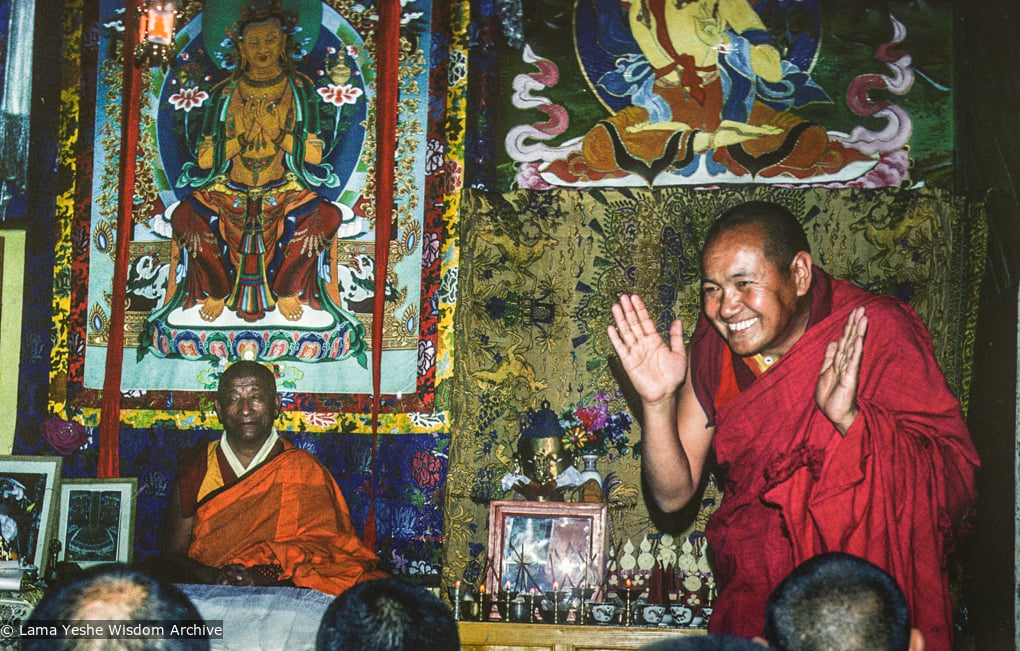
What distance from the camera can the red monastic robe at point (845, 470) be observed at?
5.26m

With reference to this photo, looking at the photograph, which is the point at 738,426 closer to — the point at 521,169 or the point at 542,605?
the point at 542,605

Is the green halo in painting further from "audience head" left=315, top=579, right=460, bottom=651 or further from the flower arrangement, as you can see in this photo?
"audience head" left=315, top=579, right=460, bottom=651

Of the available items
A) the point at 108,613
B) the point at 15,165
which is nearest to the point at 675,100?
the point at 15,165

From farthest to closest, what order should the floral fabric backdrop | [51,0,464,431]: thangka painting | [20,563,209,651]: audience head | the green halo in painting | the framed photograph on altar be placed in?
the green halo in painting < [51,0,464,431]: thangka painting < the floral fabric backdrop < the framed photograph on altar < [20,563,209,651]: audience head

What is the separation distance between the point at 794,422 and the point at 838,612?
3452 mm

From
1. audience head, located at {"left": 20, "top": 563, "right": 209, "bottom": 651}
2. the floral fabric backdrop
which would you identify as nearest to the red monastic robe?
the floral fabric backdrop

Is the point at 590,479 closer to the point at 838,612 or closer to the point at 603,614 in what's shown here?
the point at 603,614

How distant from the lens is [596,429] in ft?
18.9

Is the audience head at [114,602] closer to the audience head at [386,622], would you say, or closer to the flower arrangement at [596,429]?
the audience head at [386,622]

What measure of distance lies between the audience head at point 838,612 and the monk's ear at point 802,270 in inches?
143

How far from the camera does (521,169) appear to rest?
6113 mm

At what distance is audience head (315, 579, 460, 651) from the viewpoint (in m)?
1.98

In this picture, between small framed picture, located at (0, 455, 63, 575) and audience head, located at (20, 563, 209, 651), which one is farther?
small framed picture, located at (0, 455, 63, 575)

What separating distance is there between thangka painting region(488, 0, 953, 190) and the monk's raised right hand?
78cm
